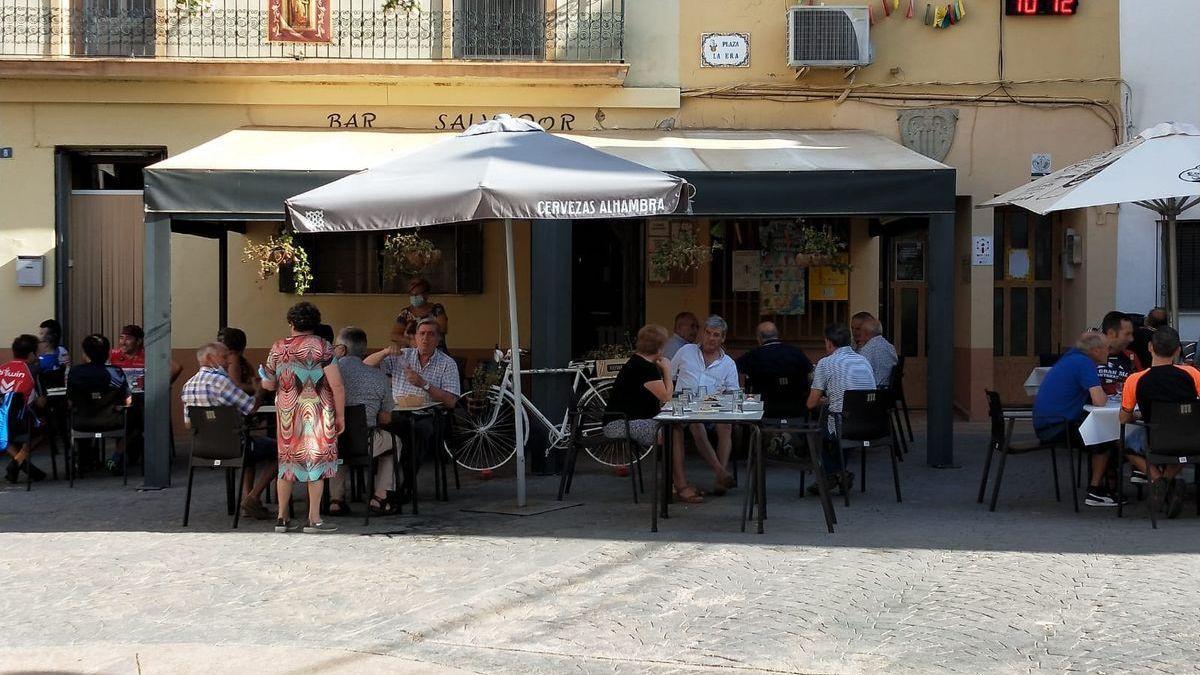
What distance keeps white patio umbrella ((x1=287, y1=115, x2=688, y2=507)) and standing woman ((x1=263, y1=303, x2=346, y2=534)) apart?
0.71 m

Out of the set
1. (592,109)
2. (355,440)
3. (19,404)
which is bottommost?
(355,440)

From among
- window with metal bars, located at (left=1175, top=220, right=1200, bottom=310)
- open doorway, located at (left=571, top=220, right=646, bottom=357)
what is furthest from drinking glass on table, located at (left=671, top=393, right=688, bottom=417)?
window with metal bars, located at (left=1175, top=220, right=1200, bottom=310)

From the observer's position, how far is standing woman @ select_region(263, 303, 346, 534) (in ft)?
28.0

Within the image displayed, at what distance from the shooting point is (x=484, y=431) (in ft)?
38.3

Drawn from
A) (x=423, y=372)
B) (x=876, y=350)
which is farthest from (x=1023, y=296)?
(x=423, y=372)

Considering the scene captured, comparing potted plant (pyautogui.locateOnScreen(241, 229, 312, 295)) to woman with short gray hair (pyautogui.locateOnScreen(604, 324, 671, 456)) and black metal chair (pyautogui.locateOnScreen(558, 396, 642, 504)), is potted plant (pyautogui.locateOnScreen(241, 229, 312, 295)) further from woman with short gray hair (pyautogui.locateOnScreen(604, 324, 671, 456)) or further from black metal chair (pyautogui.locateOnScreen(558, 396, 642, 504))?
woman with short gray hair (pyautogui.locateOnScreen(604, 324, 671, 456))

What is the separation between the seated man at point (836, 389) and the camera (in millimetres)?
9906

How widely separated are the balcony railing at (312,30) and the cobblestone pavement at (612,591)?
5.97 metres

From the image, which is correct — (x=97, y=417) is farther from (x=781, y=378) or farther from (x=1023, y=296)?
(x=1023, y=296)

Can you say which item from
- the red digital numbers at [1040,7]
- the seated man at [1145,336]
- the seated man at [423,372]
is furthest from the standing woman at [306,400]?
the red digital numbers at [1040,7]

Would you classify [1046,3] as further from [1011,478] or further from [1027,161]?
[1011,478]

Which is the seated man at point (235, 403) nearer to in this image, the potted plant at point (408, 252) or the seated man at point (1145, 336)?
the potted plant at point (408, 252)

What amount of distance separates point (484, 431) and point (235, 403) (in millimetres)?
2936

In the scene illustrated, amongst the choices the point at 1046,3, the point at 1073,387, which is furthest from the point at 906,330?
the point at 1073,387
